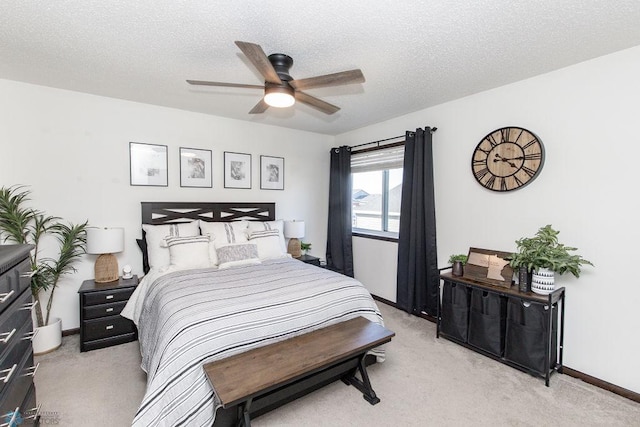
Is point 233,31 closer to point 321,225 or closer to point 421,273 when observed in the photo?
point 421,273

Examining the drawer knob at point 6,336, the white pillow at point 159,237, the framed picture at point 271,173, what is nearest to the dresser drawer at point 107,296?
the white pillow at point 159,237

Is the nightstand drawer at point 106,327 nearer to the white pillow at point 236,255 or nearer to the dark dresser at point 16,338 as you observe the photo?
the white pillow at point 236,255

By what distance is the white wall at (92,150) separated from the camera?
2.86 metres

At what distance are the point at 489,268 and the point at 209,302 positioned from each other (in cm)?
255

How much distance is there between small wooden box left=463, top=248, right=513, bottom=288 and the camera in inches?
109

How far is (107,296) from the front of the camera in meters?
2.87

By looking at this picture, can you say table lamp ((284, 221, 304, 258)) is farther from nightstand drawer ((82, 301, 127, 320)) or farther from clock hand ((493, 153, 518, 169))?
clock hand ((493, 153, 518, 169))

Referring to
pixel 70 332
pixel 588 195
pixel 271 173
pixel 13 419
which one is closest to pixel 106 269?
pixel 70 332

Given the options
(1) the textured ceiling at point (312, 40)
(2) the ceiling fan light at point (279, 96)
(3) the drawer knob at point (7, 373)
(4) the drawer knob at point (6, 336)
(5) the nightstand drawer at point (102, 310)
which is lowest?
(5) the nightstand drawer at point (102, 310)

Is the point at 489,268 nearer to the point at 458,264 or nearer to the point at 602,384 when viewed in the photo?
the point at 458,264

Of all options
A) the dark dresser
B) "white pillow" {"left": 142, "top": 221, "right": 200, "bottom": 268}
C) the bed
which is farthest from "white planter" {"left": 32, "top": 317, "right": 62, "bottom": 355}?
the dark dresser

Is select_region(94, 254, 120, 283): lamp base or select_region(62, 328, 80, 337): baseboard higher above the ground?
select_region(94, 254, 120, 283): lamp base

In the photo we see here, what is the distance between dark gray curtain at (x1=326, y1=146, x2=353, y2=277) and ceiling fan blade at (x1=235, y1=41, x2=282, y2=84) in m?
2.67

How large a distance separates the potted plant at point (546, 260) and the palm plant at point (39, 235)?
4.19 metres
